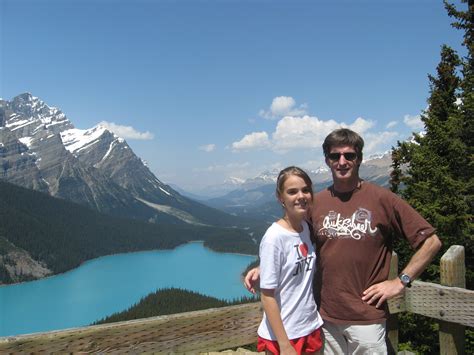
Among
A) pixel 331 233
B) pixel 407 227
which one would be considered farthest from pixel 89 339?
pixel 407 227

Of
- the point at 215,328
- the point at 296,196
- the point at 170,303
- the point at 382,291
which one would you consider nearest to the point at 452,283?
the point at 382,291

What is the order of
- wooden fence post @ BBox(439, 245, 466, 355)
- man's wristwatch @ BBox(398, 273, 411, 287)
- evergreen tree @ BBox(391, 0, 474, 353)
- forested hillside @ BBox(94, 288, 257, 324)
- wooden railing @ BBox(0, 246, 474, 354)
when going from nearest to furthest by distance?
wooden railing @ BBox(0, 246, 474, 354) → man's wristwatch @ BBox(398, 273, 411, 287) → wooden fence post @ BBox(439, 245, 466, 355) → evergreen tree @ BBox(391, 0, 474, 353) → forested hillside @ BBox(94, 288, 257, 324)

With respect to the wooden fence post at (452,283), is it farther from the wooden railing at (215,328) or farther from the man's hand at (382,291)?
the man's hand at (382,291)

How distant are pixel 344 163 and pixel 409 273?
1.26 metres

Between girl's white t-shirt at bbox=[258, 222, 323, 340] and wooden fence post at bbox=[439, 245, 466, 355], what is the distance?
150 cm

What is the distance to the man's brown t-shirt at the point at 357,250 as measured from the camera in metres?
3.93

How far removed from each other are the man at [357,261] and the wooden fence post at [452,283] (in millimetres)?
601

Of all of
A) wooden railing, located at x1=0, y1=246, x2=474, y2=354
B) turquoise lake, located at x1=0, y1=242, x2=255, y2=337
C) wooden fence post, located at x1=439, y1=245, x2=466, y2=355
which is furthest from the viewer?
turquoise lake, located at x1=0, y1=242, x2=255, y2=337

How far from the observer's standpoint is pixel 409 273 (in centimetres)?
374

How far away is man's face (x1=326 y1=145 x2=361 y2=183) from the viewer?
415 centimetres

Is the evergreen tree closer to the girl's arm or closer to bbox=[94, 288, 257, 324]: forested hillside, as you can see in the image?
the girl's arm

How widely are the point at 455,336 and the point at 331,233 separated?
182 centimetres

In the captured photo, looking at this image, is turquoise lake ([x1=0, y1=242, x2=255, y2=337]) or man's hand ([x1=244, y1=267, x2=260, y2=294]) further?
turquoise lake ([x1=0, y1=242, x2=255, y2=337])

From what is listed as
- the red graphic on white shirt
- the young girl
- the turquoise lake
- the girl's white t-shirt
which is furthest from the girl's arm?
the turquoise lake
